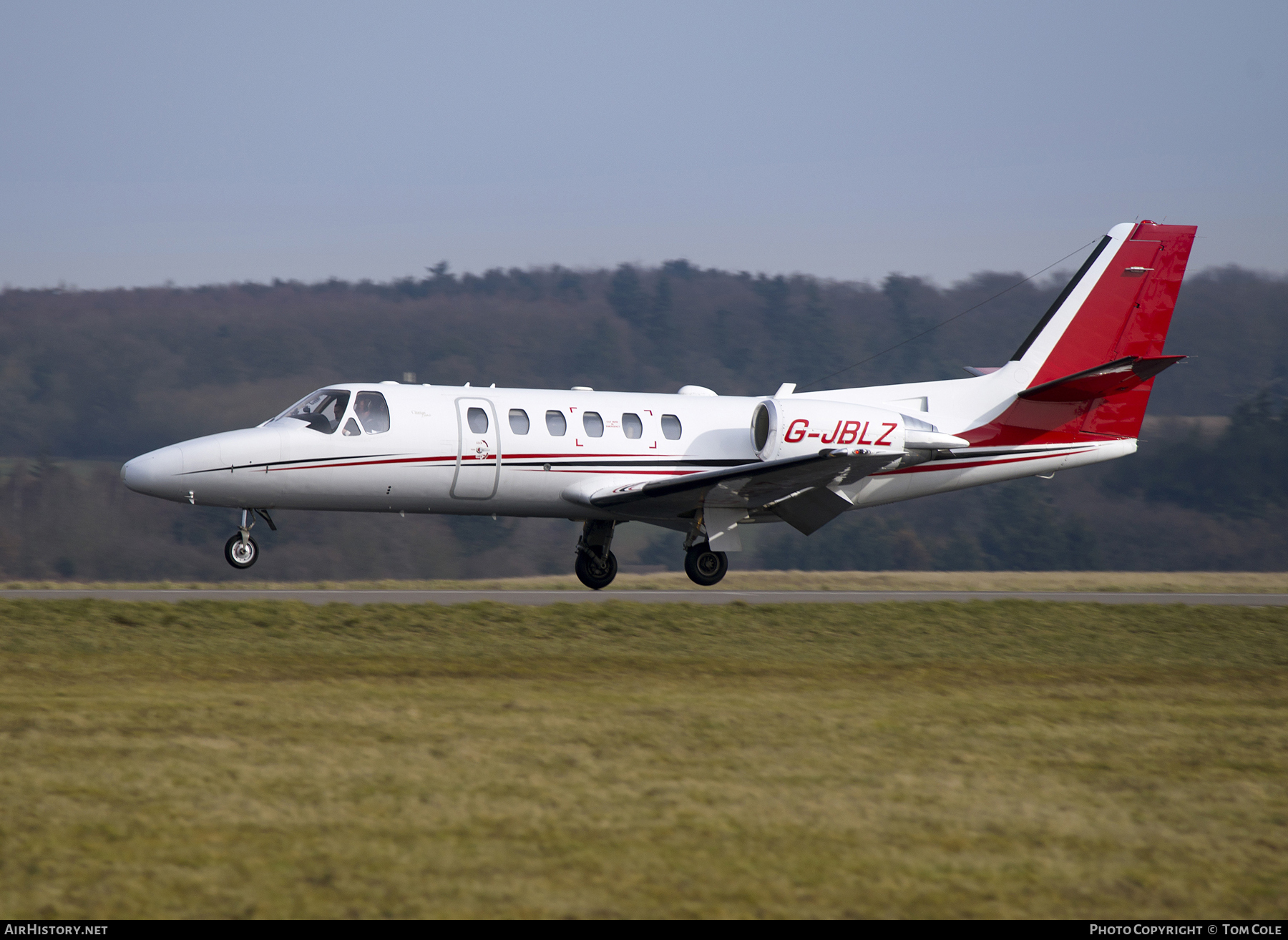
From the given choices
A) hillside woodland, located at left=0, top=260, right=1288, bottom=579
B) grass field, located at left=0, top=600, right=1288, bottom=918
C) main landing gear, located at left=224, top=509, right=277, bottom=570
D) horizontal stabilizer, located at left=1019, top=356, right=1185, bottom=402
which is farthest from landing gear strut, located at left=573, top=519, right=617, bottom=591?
hillside woodland, located at left=0, top=260, right=1288, bottom=579

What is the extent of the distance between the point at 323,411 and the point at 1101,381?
501 inches

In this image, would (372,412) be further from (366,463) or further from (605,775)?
(605,775)

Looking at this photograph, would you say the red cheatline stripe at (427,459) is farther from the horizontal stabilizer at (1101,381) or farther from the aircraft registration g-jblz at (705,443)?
the horizontal stabilizer at (1101,381)

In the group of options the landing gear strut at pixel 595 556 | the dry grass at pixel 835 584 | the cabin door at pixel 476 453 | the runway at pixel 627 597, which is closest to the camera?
the runway at pixel 627 597

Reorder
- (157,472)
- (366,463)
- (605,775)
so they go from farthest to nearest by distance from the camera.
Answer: (366,463)
(157,472)
(605,775)

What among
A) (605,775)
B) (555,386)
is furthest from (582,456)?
(555,386)

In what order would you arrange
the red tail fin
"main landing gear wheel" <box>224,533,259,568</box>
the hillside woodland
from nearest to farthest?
"main landing gear wheel" <box>224,533,259,568</box>, the red tail fin, the hillside woodland

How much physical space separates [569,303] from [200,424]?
37325 millimetres

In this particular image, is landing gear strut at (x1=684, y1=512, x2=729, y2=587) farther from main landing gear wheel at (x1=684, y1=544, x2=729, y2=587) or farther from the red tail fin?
the red tail fin

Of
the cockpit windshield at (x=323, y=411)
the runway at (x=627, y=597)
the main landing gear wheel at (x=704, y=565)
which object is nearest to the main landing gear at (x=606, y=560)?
the main landing gear wheel at (x=704, y=565)

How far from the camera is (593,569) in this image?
20297 mm

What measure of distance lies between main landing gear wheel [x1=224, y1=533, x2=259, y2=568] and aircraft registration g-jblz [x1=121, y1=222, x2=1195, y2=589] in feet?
0.08

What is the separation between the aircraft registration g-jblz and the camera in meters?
17.5

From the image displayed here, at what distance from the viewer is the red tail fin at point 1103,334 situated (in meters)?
20.9
